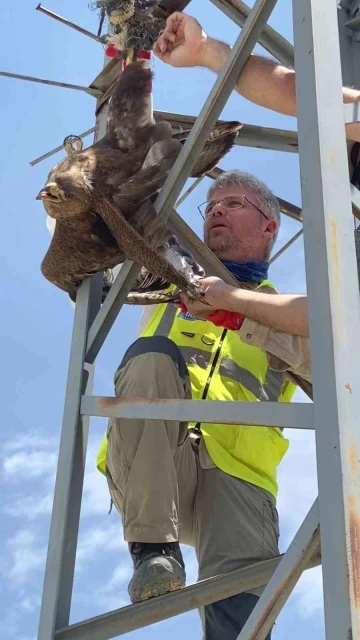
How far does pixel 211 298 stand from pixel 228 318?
0.33ft

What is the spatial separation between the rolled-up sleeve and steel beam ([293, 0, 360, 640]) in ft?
2.31

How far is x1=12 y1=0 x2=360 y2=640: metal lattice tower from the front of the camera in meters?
2.04

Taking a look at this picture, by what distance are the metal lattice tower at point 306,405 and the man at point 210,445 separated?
0.15m

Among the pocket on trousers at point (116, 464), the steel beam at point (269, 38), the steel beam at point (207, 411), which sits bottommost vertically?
the steel beam at point (207, 411)

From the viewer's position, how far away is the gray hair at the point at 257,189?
4.11 m

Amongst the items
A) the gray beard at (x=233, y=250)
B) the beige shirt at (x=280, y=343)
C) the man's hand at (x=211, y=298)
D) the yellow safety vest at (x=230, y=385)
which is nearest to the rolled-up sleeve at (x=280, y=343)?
the beige shirt at (x=280, y=343)

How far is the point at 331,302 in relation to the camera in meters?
2.24

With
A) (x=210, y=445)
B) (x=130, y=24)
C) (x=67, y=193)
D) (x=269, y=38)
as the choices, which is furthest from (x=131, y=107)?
(x=210, y=445)

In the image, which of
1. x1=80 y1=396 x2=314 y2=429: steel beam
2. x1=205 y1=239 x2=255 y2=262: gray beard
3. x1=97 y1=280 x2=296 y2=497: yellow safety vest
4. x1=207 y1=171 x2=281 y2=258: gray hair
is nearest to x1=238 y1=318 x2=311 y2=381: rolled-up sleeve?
x1=97 y1=280 x2=296 y2=497: yellow safety vest

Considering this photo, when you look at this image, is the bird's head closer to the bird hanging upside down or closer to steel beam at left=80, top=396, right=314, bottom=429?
the bird hanging upside down

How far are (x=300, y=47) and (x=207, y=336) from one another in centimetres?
146

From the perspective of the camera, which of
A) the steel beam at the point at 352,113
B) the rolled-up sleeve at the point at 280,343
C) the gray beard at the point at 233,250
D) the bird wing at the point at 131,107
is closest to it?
the steel beam at the point at 352,113

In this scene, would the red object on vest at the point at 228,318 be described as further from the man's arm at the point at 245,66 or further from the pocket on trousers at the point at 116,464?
the man's arm at the point at 245,66

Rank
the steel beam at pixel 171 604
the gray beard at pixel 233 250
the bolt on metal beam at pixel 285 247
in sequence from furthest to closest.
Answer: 1. the bolt on metal beam at pixel 285 247
2. the gray beard at pixel 233 250
3. the steel beam at pixel 171 604
